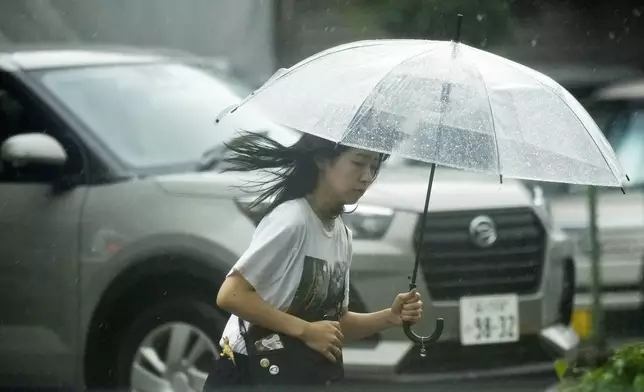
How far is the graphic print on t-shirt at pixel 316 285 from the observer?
3.59 metres

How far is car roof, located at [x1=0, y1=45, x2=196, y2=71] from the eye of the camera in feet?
18.1

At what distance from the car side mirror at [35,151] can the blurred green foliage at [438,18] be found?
1.94 metres

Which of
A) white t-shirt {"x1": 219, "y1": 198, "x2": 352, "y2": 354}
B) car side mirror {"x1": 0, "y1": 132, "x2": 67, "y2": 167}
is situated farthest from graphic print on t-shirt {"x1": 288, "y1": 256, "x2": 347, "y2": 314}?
car side mirror {"x1": 0, "y1": 132, "x2": 67, "y2": 167}

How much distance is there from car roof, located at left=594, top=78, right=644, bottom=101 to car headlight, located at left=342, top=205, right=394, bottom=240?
2.34 meters

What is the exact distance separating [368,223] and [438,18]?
1711 mm

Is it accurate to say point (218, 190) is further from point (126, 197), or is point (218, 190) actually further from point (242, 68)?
point (242, 68)

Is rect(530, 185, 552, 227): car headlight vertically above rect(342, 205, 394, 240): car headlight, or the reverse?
rect(530, 185, 552, 227): car headlight

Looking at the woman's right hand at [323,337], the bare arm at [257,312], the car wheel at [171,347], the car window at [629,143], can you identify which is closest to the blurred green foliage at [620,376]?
the woman's right hand at [323,337]

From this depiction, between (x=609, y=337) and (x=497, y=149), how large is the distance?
3.26m

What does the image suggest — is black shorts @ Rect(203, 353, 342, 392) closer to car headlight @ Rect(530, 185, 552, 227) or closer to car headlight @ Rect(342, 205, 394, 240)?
car headlight @ Rect(342, 205, 394, 240)

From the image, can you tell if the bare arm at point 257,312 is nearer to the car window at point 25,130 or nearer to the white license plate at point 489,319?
the car window at point 25,130

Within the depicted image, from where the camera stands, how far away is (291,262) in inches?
141

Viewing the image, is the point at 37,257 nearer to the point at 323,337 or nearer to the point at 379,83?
the point at 323,337

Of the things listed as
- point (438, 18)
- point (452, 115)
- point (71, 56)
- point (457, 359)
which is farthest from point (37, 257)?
point (438, 18)
